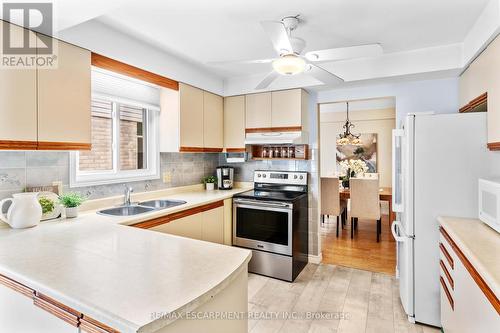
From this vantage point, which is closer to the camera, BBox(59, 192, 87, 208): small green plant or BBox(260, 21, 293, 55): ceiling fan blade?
BBox(260, 21, 293, 55): ceiling fan blade

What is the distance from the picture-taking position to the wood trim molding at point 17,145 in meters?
1.65

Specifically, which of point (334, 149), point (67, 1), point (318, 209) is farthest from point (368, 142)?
point (67, 1)

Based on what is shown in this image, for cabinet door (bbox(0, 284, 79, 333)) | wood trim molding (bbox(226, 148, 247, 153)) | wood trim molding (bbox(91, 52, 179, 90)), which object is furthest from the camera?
wood trim molding (bbox(226, 148, 247, 153))

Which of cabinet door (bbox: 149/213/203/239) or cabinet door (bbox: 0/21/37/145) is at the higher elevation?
cabinet door (bbox: 0/21/37/145)

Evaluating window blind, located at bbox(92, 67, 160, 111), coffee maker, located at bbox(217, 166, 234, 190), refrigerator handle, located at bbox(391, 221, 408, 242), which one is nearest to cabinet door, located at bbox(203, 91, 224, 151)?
coffee maker, located at bbox(217, 166, 234, 190)

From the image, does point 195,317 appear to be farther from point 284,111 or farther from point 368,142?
point 368,142

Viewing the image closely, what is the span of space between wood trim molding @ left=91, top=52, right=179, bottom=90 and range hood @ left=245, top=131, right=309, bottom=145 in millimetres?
1098

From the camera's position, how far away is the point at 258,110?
11.3 ft

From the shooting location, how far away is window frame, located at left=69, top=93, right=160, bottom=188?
236 centimetres

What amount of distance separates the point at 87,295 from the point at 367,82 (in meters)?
3.08

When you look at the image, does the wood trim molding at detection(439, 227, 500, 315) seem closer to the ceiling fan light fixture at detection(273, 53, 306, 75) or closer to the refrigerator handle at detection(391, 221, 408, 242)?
the refrigerator handle at detection(391, 221, 408, 242)

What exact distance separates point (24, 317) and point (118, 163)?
1751 mm

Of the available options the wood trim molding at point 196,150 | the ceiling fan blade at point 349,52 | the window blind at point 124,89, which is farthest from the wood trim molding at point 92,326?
the wood trim molding at point 196,150

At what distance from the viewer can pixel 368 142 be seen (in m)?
6.20
